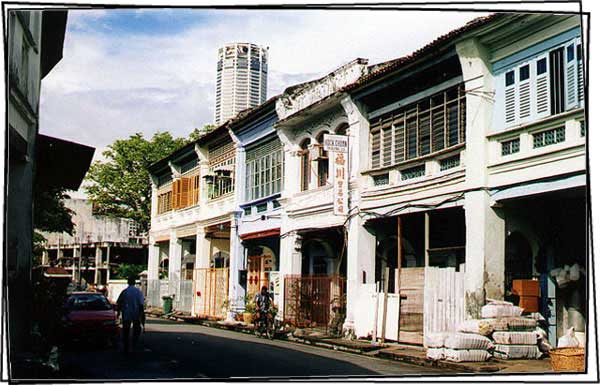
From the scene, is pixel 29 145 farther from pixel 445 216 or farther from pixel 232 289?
pixel 232 289

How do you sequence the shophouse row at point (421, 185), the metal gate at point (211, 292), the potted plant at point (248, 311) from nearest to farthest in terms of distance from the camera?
the shophouse row at point (421, 185)
the potted plant at point (248, 311)
the metal gate at point (211, 292)

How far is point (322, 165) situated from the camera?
20.1m

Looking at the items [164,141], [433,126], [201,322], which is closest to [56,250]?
[201,322]

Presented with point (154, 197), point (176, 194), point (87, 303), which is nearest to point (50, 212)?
point (87, 303)

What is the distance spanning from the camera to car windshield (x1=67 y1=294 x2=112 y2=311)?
1647 cm

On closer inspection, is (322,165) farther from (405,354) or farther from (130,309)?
(130,309)

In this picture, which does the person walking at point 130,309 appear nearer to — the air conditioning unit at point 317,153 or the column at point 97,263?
the air conditioning unit at point 317,153

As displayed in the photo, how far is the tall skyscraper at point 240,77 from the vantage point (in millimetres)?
12625

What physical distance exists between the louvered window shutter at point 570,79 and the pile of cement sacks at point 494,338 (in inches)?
133

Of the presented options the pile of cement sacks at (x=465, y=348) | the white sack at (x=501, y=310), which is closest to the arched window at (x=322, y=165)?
the white sack at (x=501, y=310)

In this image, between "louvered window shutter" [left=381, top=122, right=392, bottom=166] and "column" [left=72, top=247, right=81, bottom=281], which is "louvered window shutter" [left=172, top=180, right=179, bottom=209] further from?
"louvered window shutter" [left=381, top=122, right=392, bottom=166]

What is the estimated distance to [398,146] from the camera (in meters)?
16.8

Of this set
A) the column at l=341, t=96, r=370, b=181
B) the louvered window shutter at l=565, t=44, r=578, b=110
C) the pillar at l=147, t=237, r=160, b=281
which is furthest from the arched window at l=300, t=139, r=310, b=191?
the pillar at l=147, t=237, r=160, b=281

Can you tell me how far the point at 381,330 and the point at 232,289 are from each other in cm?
963
